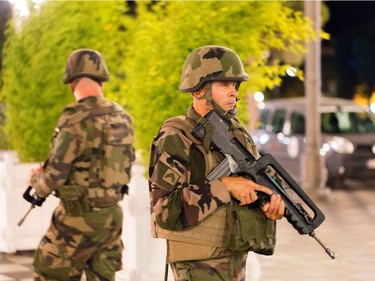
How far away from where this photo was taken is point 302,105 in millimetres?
19688

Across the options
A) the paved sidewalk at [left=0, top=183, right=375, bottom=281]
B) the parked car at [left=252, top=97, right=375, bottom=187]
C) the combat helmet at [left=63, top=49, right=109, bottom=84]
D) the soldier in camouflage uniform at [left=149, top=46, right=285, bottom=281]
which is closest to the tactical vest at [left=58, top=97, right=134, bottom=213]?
the combat helmet at [left=63, top=49, right=109, bottom=84]

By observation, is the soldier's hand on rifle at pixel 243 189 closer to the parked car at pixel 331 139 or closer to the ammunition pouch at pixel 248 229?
the ammunition pouch at pixel 248 229

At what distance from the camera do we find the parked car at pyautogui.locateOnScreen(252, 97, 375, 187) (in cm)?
1809

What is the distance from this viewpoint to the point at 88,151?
6.05 metres

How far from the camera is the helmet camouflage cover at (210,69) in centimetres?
441

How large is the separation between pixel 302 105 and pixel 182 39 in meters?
11.7

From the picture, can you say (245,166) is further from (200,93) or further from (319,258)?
(319,258)

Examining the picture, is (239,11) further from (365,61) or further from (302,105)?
(365,61)

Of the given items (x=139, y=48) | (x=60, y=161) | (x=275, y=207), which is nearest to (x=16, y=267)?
(x=139, y=48)

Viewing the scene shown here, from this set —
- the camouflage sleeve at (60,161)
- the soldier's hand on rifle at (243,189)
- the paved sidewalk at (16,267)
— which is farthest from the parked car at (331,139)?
the soldier's hand on rifle at (243,189)

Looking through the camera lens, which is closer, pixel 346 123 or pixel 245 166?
pixel 245 166

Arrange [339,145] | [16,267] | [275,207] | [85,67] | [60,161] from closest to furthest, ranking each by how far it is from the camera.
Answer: [275,207]
[60,161]
[85,67]
[16,267]
[339,145]

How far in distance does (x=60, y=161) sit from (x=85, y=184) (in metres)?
0.23

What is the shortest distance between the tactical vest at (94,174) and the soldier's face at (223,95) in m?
1.78
